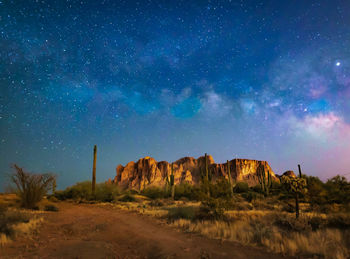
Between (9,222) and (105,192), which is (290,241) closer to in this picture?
(9,222)

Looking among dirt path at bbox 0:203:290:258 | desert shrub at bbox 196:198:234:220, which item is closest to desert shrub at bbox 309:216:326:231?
desert shrub at bbox 196:198:234:220

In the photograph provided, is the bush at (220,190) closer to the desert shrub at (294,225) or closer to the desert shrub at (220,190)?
the desert shrub at (220,190)

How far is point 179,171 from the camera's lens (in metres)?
79.2

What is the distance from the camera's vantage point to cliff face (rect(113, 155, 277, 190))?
243ft

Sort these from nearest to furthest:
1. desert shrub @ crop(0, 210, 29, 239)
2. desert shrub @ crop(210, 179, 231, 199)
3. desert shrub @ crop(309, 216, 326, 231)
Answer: desert shrub @ crop(0, 210, 29, 239)
desert shrub @ crop(309, 216, 326, 231)
desert shrub @ crop(210, 179, 231, 199)

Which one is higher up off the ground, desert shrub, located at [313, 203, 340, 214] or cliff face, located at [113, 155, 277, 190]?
cliff face, located at [113, 155, 277, 190]

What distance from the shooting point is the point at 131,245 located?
23.6ft

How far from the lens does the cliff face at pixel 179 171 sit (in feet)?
243

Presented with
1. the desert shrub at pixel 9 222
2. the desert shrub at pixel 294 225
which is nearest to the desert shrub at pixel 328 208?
the desert shrub at pixel 294 225

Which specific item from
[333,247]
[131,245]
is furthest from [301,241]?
[131,245]

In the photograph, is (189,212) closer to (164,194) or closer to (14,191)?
(14,191)

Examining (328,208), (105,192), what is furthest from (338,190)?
(105,192)

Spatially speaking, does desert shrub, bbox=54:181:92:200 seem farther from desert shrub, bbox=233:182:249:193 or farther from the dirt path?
desert shrub, bbox=233:182:249:193

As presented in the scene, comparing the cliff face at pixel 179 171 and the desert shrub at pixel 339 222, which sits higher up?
the cliff face at pixel 179 171
